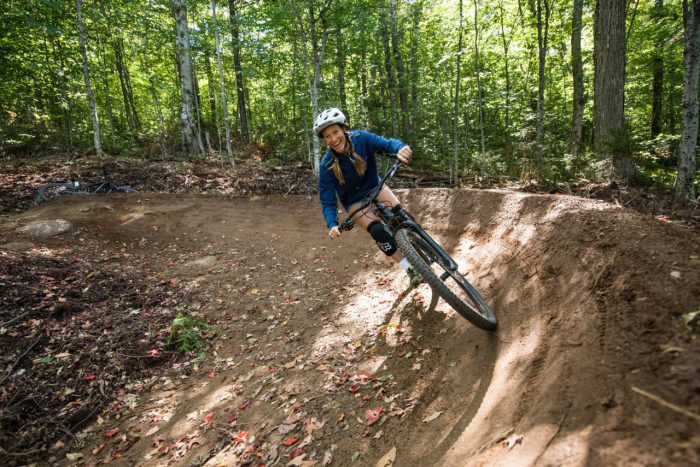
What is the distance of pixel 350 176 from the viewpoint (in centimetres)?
468

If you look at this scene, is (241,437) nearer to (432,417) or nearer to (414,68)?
(432,417)

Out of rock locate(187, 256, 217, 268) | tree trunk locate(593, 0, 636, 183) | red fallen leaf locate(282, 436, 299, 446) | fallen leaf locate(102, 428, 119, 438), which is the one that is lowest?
fallen leaf locate(102, 428, 119, 438)

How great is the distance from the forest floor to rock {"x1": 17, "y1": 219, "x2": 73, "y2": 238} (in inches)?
5.9

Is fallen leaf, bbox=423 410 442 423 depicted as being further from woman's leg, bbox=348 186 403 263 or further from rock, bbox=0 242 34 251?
rock, bbox=0 242 34 251

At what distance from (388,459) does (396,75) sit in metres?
17.8

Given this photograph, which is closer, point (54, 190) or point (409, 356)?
point (409, 356)

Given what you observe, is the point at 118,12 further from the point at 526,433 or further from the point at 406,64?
the point at 526,433

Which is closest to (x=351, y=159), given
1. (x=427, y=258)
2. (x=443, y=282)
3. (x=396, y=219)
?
(x=396, y=219)

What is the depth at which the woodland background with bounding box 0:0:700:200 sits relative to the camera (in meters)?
9.95

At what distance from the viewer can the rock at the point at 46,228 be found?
8.57 m

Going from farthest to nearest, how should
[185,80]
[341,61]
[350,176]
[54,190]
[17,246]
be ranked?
[341,61]
[185,80]
[54,190]
[17,246]
[350,176]

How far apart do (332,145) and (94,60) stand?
2329 cm

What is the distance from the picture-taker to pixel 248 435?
3.68 meters

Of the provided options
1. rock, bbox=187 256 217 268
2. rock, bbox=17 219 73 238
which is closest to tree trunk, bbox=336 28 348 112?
rock, bbox=187 256 217 268
